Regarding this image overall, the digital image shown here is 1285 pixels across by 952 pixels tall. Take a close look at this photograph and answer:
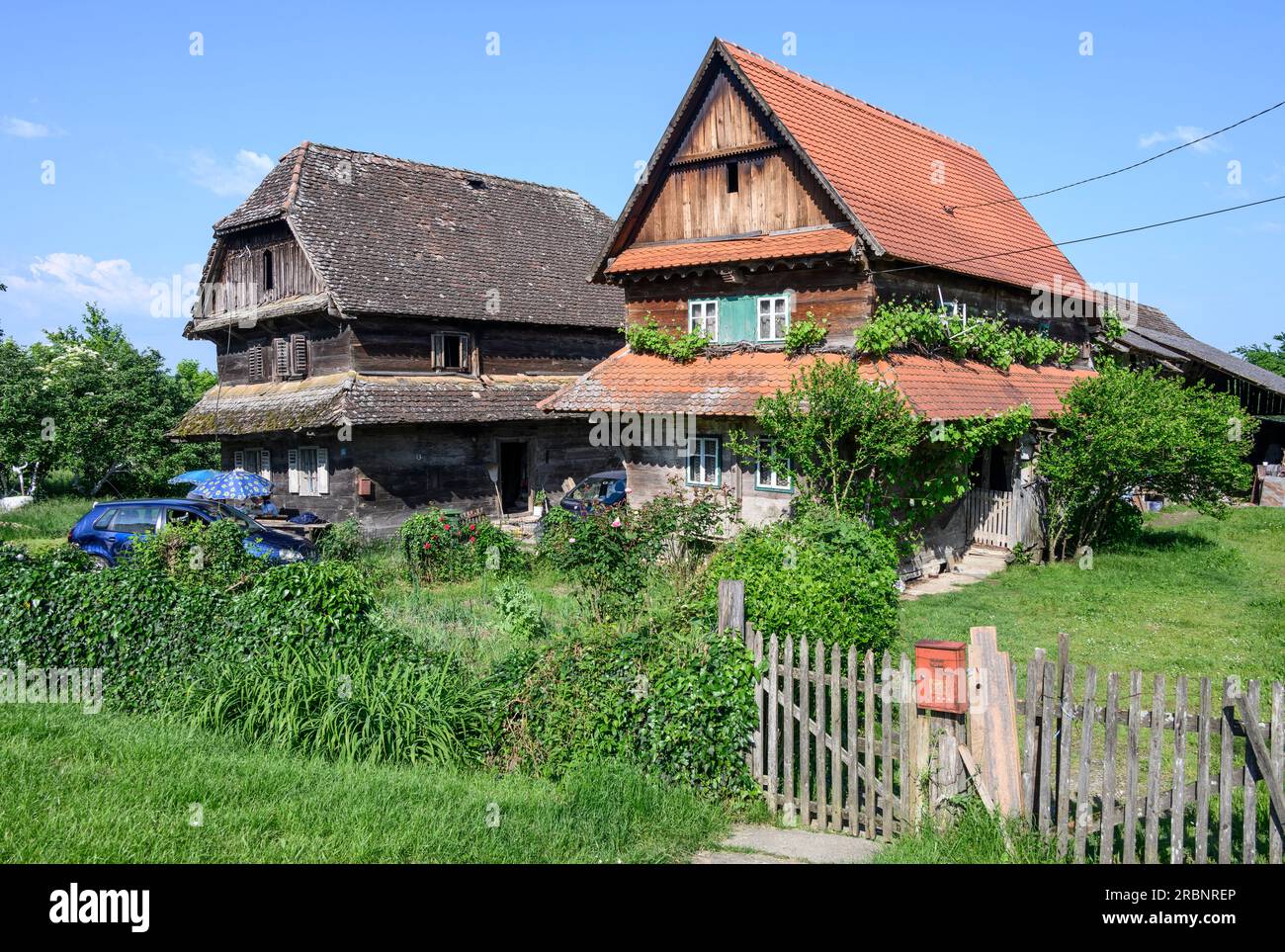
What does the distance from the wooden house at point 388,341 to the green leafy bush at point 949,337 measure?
1175 cm

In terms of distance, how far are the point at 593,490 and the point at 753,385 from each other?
571 centimetres

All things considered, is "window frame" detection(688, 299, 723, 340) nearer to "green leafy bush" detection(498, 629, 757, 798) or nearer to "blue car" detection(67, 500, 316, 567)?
"blue car" detection(67, 500, 316, 567)

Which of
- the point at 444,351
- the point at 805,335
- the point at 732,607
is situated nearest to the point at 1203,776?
the point at 732,607

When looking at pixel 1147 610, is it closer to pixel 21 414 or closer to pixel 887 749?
pixel 887 749

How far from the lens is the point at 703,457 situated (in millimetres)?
18781

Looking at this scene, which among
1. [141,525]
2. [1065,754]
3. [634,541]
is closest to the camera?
[1065,754]

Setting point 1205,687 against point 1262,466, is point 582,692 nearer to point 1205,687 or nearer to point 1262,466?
point 1205,687

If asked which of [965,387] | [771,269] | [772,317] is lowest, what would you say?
[965,387]

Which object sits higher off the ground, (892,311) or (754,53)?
(754,53)

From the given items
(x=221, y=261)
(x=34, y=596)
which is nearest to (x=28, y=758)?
(x=34, y=596)

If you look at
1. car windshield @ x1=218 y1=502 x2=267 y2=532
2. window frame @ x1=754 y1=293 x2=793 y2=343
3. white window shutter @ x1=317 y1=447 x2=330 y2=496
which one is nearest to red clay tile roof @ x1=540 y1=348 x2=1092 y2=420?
window frame @ x1=754 y1=293 x2=793 y2=343
